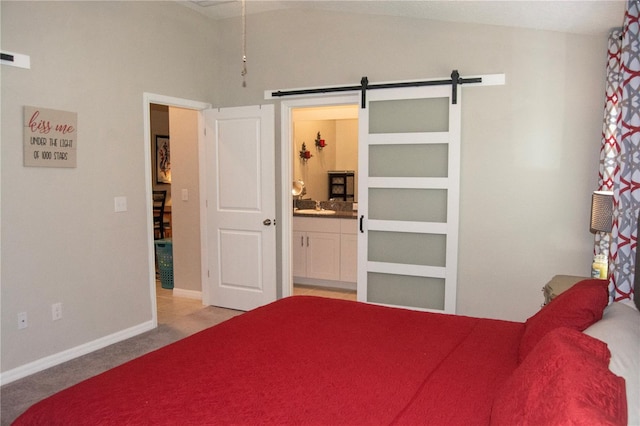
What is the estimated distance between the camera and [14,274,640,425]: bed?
1.14 m

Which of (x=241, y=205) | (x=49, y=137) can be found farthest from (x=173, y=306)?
(x=49, y=137)

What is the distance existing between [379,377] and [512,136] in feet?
8.94

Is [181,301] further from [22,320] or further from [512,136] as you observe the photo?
[512,136]

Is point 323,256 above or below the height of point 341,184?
below

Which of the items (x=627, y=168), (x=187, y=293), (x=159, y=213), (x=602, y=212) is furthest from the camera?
(x=159, y=213)

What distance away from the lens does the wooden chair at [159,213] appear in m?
7.94

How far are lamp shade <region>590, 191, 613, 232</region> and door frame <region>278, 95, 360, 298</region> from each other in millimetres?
2383

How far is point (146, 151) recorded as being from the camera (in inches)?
158

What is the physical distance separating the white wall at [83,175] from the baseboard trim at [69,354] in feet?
0.10

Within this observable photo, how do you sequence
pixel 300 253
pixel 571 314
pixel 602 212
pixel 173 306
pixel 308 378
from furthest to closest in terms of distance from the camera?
pixel 300 253, pixel 173 306, pixel 602 212, pixel 571 314, pixel 308 378

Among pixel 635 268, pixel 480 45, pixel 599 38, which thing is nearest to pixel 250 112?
pixel 480 45

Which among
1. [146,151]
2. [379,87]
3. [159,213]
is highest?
[379,87]

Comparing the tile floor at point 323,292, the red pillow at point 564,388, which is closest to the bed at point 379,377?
the red pillow at point 564,388

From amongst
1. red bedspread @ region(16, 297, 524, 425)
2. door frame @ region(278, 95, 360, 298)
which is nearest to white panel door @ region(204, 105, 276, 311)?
door frame @ region(278, 95, 360, 298)
